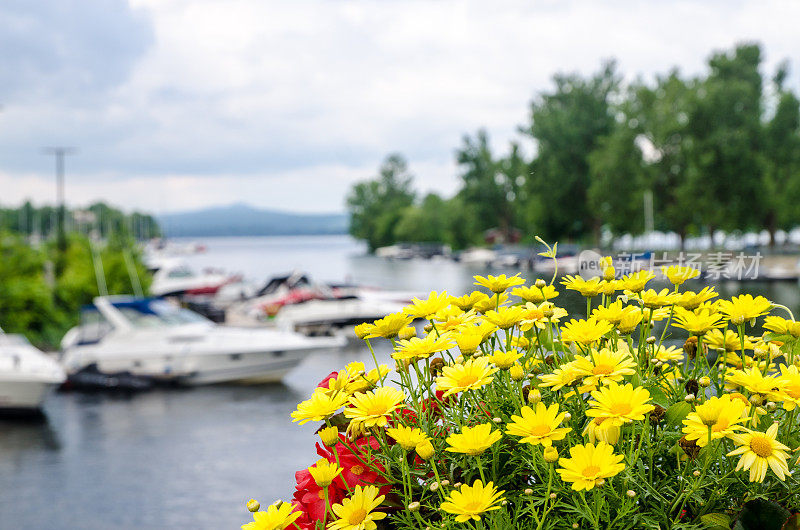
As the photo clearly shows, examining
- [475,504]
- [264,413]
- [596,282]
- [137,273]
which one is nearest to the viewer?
[475,504]

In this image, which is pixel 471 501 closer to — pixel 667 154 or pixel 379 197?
pixel 667 154

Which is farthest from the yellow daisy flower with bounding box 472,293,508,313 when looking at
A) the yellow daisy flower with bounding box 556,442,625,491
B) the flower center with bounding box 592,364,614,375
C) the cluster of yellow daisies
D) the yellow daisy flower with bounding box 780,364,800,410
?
the yellow daisy flower with bounding box 780,364,800,410

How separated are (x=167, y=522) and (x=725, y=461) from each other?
9763 mm

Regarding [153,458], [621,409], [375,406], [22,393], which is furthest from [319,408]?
[22,393]

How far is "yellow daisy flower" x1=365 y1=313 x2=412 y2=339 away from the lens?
133 cm

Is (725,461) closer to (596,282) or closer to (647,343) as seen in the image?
(647,343)

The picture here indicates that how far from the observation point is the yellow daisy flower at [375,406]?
1209 mm

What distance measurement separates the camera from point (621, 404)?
107 centimetres

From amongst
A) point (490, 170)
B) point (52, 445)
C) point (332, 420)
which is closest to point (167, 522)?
point (52, 445)

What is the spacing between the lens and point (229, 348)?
52.8ft

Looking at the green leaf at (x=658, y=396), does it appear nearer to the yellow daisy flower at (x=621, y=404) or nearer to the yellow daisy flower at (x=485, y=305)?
the yellow daisy flower at (x=621, y=404)

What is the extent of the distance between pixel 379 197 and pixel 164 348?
8799 cm

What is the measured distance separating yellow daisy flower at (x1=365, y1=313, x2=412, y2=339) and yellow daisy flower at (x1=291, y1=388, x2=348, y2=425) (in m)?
0.14

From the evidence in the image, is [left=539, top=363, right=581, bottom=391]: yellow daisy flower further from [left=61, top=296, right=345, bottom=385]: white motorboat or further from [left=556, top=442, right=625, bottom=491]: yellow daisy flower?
[left=61, top=296, right=345, bottom=385]: white motorboat
